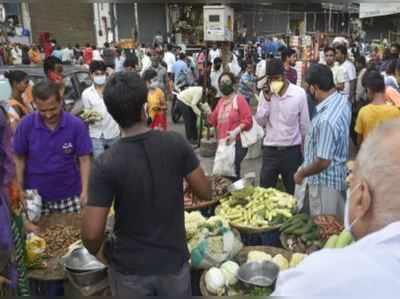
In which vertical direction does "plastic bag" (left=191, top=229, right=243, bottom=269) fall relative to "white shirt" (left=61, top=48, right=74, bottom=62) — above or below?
below

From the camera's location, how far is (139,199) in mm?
2189

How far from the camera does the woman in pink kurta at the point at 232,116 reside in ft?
16.9

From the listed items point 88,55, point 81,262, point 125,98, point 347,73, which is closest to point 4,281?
point 81,262

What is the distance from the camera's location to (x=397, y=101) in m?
5.09

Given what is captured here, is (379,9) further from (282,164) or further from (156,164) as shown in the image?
(156,164)

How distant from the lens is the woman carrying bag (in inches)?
203

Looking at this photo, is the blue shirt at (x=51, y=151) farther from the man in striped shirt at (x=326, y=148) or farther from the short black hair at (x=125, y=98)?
the man in striped shirt at (x=326, y=148)

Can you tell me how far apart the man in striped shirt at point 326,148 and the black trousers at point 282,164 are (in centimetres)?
77

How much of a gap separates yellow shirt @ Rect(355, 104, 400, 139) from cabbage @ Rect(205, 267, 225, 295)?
2296 millimetres

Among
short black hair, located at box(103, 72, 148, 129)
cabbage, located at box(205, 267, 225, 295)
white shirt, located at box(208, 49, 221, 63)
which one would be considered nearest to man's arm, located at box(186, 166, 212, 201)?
short black hair, located at box(103, 72, 148, 129)

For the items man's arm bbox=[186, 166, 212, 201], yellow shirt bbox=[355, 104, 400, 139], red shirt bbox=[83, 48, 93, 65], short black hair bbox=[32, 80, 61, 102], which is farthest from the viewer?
red shirt bbox=[83, 48, 93, 65]

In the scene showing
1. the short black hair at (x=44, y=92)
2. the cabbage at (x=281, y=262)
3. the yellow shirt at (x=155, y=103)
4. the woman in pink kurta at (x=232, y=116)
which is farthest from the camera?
the yellow shirt at (x=155, y=103)

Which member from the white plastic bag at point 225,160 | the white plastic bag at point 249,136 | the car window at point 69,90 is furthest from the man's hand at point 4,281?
the car window at point 69,90

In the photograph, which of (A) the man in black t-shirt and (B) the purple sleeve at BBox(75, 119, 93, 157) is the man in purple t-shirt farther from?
(A) the man in black t-shirt
